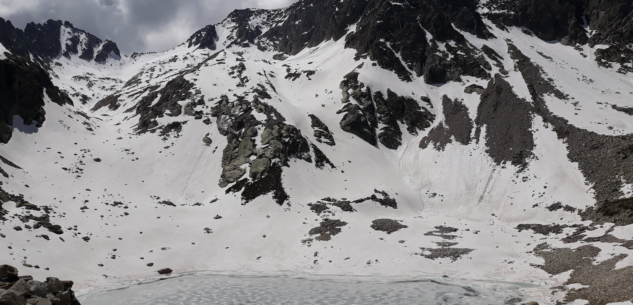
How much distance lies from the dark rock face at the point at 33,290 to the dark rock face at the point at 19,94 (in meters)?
43.2

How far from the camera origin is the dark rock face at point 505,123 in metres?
58.1

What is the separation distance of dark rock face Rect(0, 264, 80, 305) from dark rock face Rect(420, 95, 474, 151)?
6144 cm

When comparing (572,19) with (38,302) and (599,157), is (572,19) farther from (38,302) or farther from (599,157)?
(38,302)

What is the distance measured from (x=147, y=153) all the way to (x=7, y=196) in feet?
88.4

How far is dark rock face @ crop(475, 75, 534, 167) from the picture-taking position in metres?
58.1

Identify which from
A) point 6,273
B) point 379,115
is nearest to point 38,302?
point 6,273

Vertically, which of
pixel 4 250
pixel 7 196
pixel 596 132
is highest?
pixel 596 132

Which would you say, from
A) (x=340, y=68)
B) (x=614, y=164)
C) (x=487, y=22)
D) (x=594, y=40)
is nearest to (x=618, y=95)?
(x=614, y=164)

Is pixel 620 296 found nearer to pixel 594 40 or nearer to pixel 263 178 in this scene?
pixel 263 178

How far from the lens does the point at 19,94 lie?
5659cm

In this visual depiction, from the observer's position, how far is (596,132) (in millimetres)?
53562

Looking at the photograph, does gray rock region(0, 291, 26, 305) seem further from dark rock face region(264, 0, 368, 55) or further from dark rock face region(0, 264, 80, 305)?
dark rock face region(264, 0, 368, 55)

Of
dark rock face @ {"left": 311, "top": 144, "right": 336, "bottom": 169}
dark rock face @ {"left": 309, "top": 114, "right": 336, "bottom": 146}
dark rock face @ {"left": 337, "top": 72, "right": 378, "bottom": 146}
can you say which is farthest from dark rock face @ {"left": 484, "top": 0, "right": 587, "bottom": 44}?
dark rock face @ {"left": 311, "top": 144, "right": 336, "bottom": 169}

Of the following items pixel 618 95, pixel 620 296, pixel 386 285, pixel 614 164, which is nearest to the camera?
pixel 620 296
